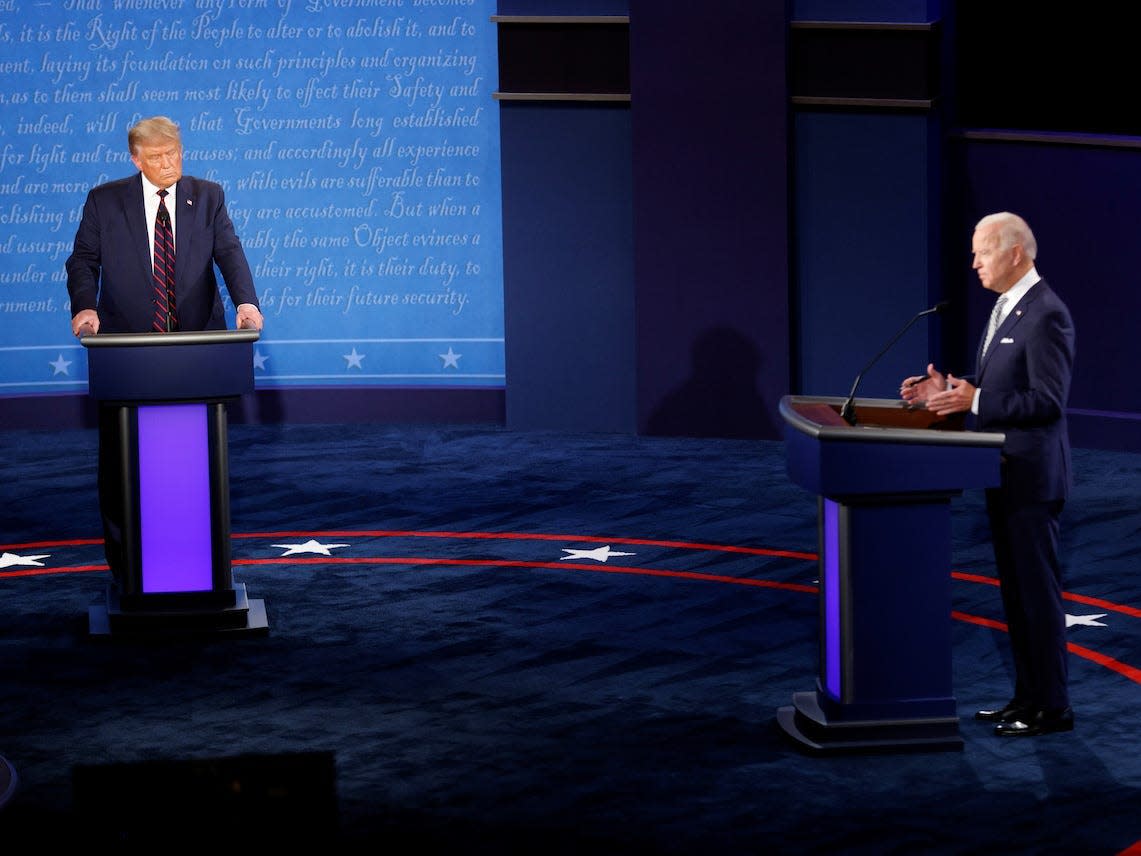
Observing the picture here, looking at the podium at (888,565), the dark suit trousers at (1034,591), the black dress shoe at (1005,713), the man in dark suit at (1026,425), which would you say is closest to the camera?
the podium at (888,565)

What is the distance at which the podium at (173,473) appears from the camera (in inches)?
265

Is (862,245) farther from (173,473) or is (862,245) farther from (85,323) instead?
(85,323)

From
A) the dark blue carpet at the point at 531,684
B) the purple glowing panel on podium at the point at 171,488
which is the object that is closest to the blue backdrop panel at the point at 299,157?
the dark blue carpet at the point at 531,684

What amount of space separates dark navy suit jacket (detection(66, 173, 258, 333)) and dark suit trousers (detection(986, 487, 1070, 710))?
2.98m

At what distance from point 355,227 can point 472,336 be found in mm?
993

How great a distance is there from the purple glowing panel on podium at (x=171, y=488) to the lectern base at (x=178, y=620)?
7 cm

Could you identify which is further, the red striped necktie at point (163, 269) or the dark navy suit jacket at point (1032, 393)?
the red striped necktie at point (163, 269)

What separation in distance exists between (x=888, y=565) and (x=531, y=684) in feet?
4.68

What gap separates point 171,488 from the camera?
6.92m

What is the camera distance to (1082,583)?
25.0ft

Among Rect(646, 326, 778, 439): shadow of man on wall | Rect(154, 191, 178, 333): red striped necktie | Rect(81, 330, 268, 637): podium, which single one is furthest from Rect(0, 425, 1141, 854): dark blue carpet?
Rect(154, 191, 178, 333): red striped necktie

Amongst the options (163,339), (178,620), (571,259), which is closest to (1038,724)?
(178,620)

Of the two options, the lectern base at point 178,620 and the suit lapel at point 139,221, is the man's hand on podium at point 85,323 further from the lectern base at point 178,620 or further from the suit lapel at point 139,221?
the lectern base at point 178,620

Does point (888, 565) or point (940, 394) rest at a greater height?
point (940, 394)
